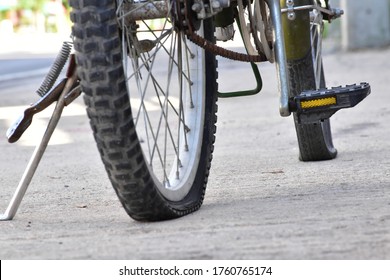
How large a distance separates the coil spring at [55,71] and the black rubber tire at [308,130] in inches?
48.7

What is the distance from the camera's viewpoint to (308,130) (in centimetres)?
569

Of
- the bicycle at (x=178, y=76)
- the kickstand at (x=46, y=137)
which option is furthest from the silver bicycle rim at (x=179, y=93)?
the kickstand at (x=46, y=137)

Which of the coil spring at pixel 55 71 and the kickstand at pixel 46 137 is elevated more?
the coil spring at pixel 55 71

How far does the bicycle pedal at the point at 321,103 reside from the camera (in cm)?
455

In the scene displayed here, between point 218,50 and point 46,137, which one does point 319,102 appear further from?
point 46,137

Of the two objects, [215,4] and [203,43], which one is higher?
[215,4]

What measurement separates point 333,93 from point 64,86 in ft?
3.26

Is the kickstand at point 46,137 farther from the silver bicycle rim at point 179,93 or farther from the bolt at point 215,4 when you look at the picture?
the bolt at point 215,4

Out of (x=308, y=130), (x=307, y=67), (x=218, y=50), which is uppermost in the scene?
(x=218, y=50)

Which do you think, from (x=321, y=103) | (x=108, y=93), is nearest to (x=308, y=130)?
(x=321, y=103)

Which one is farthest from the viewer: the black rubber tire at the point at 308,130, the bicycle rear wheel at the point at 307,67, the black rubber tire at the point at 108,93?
the black rubber tire at the point at 308,130

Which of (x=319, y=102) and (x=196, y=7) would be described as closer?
(x=196, y=7)

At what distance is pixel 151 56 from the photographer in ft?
14.6
